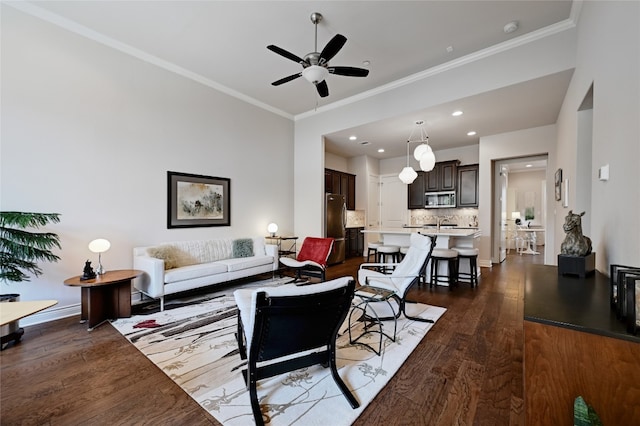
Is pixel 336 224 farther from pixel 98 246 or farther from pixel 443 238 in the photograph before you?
pixel 98 246

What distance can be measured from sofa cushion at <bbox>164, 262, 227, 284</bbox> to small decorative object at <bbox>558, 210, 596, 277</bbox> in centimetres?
408

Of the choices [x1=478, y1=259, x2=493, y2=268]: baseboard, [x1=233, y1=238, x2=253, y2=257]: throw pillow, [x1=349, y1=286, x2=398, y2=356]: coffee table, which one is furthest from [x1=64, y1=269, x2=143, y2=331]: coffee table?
[x1=478, y1=259, x2=493, y2=268]: baseboard

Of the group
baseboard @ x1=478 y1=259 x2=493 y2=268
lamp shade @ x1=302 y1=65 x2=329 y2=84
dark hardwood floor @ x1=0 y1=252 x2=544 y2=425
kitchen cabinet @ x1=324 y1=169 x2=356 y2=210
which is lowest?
dark hardwood floor @ x1=0 y1=252 x2=544 y2=425

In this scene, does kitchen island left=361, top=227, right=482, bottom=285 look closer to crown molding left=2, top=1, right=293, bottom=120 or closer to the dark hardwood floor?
the dark hardwood floor

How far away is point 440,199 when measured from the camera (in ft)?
24.5

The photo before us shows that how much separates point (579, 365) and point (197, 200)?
5.00 metres

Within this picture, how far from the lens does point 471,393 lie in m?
1.89

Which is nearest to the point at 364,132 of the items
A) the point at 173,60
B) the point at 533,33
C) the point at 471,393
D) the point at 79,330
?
the point at 533,33

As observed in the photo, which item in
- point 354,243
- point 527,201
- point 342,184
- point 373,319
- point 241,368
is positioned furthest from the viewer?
point 527,201

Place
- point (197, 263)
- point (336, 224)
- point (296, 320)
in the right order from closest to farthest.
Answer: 1. point (296, 320)
2. point (197, 263)
3. point (336, 224)

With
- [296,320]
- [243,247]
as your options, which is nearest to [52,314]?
[243,247]

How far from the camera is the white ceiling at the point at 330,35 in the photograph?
10.3 ft

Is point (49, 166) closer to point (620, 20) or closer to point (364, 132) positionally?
point (364, 132)

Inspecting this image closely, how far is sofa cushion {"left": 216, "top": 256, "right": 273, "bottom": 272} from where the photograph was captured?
439cm
